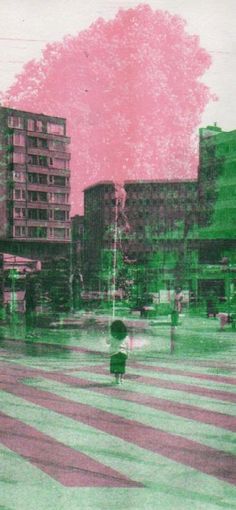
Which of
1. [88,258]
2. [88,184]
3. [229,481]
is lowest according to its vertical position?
[229,481]

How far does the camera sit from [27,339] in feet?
55.4

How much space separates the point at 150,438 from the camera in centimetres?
632

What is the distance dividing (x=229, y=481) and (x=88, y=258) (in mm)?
20966

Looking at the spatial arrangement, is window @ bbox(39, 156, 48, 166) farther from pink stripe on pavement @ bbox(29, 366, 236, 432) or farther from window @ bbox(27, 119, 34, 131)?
pink stripe on pavement @ bbox(29, 366, 236, 432)

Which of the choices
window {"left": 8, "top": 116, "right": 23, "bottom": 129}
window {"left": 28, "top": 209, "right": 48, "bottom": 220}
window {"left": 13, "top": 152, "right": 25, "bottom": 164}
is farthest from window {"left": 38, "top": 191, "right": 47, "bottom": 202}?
window {"left": 8, "top": 116, "right": 23, "bottom": 129}

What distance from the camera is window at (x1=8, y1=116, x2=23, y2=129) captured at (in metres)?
17.6

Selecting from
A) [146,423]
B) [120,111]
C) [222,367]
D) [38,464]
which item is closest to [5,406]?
[146,423]

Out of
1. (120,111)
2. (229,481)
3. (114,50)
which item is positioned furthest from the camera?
(120,111)

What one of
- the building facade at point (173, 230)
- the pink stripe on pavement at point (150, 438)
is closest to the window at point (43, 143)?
the building facade at point (173, 230)

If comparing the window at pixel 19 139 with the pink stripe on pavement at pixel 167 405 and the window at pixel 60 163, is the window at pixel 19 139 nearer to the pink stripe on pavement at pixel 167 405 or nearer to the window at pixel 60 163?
the window at pixel 60 163

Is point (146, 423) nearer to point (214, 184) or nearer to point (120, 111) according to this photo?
point (120, 111)

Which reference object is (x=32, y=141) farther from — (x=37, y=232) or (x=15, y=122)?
(x=37, y=232)

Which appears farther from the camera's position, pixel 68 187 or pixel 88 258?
pixel 88 258

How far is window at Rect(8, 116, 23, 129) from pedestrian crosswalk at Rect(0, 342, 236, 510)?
936cm
